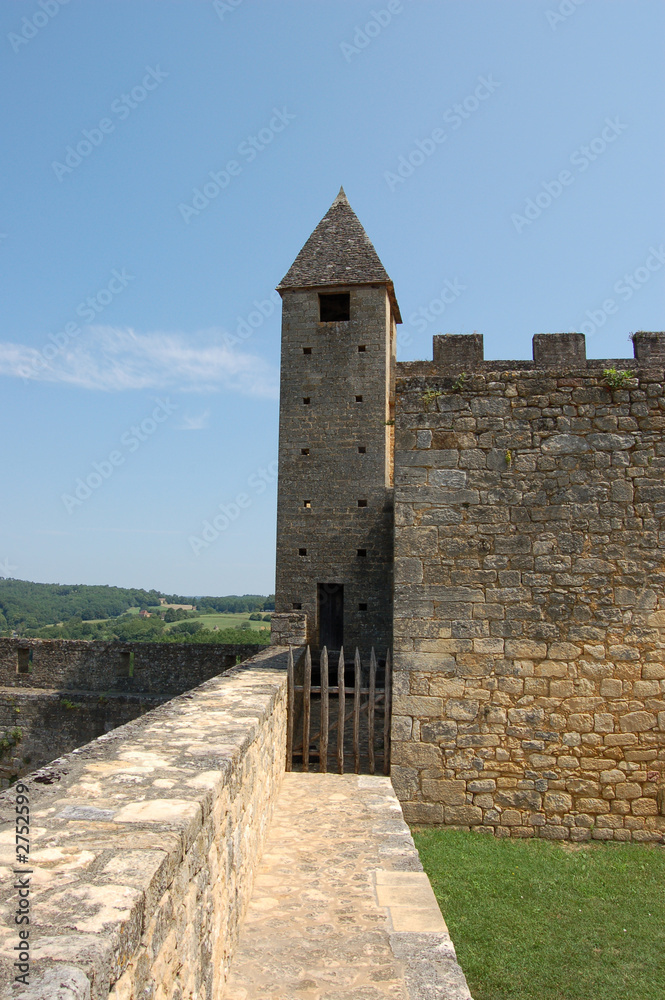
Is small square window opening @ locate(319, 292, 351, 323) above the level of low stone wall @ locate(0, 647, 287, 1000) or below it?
above

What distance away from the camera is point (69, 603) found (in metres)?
78.2

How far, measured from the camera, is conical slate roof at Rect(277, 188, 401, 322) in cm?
1644

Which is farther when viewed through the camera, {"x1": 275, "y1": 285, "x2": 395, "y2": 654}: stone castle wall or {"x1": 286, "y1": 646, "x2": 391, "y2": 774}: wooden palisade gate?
{"x1": 275, "y1": 285, "x2": 395, "y2": 654}: stone castle wall

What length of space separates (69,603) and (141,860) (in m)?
82.8

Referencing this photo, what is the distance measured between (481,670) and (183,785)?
4010 mm

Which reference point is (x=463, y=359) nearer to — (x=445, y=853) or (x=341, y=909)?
(x=445, y=853)

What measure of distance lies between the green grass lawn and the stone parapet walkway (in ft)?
2.24

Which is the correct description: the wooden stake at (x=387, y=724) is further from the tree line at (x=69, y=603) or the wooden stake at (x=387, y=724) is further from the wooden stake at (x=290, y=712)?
the tree line at (x=69, y=603)

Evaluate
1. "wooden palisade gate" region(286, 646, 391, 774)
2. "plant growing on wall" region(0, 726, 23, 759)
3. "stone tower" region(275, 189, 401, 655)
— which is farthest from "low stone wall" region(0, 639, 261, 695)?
"wooden palisade gate" region(286, 646, 391, 774)

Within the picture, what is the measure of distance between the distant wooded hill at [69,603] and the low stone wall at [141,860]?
148 ft

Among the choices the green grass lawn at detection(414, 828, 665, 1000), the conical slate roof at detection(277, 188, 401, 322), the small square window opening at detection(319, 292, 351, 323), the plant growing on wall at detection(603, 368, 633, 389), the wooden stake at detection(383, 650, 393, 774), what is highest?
the conical slate roof at detection(277, 188, 401, 322)

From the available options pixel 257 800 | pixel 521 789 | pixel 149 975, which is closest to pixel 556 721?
pixel 521 789

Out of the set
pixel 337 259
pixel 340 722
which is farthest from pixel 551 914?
pixel 337 259

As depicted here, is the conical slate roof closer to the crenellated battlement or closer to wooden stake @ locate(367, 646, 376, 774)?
the crenellated battlement
